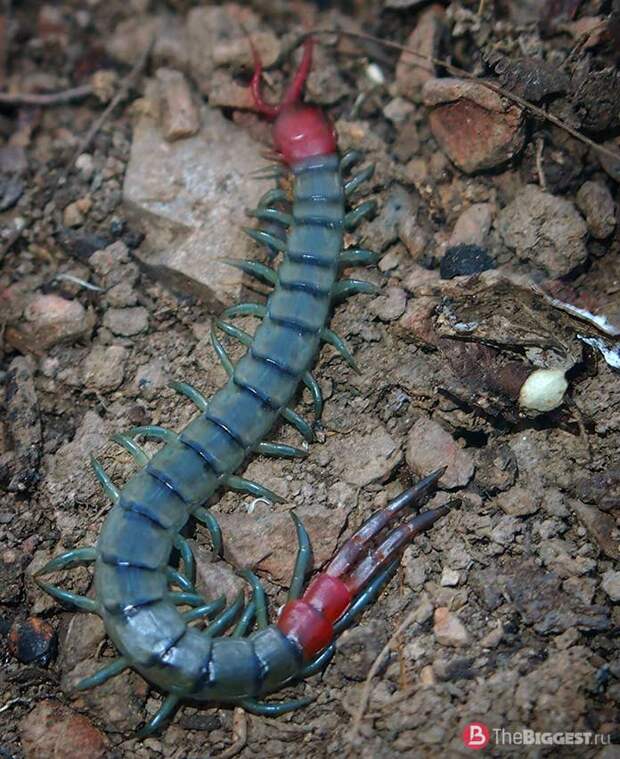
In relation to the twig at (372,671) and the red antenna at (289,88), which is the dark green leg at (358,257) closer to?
the red antenna at (289,88)

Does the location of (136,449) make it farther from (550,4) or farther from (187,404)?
(550,4)

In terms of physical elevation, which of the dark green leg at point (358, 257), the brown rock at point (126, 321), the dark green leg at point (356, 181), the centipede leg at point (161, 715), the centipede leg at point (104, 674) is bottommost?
the centipede leg at point (161, 715)

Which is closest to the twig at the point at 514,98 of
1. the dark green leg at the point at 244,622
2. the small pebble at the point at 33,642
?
the dark green leg at the point at 244,622

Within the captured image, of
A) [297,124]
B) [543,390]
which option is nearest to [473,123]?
[297,124]

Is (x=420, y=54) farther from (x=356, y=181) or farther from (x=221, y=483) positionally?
(x=221, y=483)

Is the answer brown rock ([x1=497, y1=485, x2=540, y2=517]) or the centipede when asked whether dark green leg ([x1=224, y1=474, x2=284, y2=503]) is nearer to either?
the centipede

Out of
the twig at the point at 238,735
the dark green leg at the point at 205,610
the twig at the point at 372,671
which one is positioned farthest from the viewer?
the dark green leg at the point at 205,610
